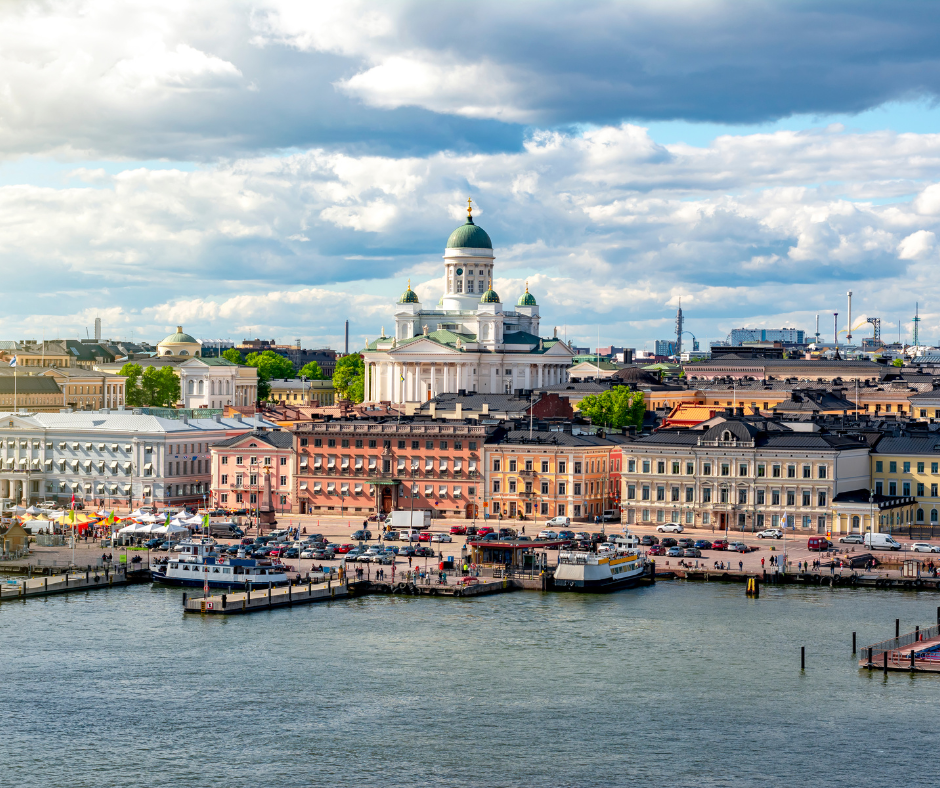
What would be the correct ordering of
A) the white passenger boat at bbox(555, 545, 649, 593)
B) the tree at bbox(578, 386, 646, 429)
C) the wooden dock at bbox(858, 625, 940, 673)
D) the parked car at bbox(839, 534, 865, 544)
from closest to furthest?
the wooden dock at bbox(858, 625, 940, 673) < the white passenger boat at bbox(555, 545, 649, 593) < the parked car at bbox(839, 534, 865, 544) < the tree at bbox(578, 386, 646, 429)

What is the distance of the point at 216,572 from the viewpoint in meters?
A: 81.5

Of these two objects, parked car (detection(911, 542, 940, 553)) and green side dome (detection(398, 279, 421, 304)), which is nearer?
parked car (detection(911, 542, 940, 553))

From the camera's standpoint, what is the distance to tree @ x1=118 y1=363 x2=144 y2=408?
184625 millimetres

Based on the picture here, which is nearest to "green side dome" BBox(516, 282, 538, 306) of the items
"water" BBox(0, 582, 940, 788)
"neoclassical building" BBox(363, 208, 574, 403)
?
"neoclassical building" BBox(363, 208, 574, 403)

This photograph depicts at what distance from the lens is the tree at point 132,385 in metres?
185

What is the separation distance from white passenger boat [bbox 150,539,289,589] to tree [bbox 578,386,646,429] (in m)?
58.7

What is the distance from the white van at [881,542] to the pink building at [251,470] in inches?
1543

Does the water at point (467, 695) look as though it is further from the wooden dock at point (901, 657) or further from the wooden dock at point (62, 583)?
the wooden dock at point (62, 583)

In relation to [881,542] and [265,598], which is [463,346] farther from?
[265,598]

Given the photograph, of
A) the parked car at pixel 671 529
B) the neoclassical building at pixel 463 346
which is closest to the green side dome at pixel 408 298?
the neoclassical building at pixel 463 346

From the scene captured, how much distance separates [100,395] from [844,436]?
10047 centimetres

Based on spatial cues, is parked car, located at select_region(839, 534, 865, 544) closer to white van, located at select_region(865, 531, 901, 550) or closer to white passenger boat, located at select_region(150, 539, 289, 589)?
white van, located at select_region(865, 531, 901, 550)

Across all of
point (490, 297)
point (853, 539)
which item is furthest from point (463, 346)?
point (853, 539)

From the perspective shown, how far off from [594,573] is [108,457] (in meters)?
47.9
